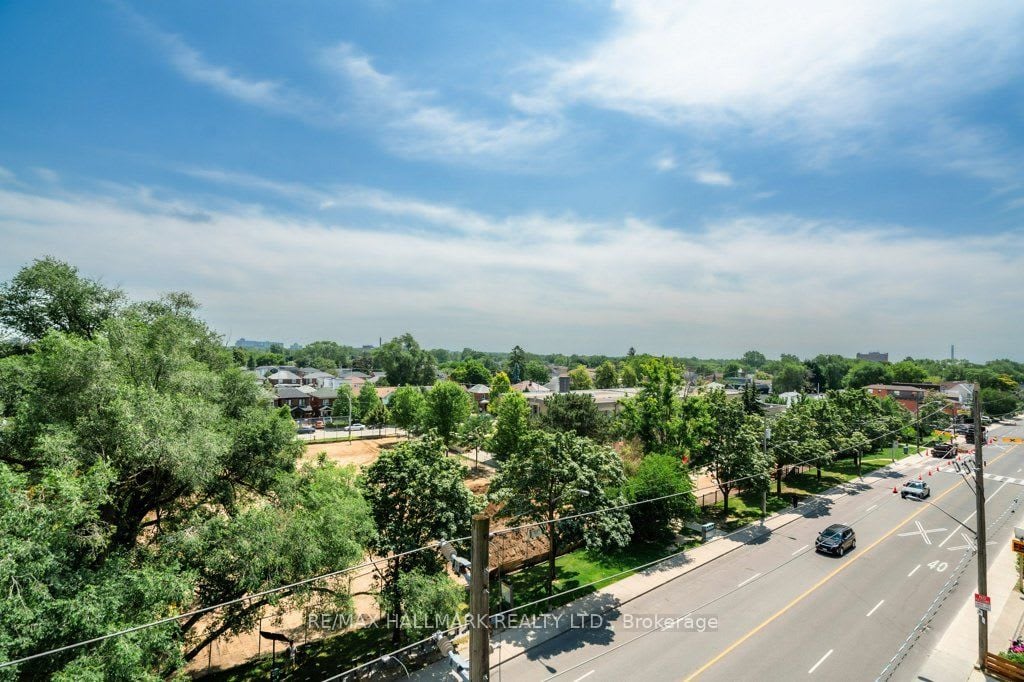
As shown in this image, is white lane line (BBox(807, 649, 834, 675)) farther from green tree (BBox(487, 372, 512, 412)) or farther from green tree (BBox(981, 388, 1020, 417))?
green tree (BBox(981, 388, 1020, 417))

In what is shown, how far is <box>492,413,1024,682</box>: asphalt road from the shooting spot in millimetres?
15570

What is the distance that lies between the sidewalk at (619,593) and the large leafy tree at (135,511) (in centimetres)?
600

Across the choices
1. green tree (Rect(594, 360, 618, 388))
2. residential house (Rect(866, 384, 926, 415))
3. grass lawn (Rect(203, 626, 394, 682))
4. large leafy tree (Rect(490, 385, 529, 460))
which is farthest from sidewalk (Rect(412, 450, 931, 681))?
green tree (Rect(594, 360, 618, 388))

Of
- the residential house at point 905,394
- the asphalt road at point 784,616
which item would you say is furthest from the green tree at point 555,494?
the residential house at point 905,394

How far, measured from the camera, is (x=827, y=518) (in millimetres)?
30609

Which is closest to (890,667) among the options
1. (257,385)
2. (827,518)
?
(827,518)

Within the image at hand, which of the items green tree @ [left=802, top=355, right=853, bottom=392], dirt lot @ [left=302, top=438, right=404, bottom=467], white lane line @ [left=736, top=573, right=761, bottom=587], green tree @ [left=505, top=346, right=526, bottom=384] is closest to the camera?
white lane line @ [left=736, top=573, right=761, bottom=587]

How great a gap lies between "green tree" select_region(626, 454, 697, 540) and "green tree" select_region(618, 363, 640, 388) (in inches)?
3628

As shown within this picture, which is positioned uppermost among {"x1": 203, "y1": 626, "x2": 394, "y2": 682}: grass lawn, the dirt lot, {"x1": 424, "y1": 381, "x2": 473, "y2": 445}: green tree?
{"x1": 424, "y1": 381, "x2": 473, "y2": 445}: green tree

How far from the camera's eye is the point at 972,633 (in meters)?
17.3

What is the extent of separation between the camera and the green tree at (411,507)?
16094mm

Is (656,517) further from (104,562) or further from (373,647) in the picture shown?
(104,562)

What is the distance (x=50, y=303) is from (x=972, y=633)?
4255 centimetres

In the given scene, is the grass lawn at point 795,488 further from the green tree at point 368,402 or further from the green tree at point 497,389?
the green tree at point 368,402
